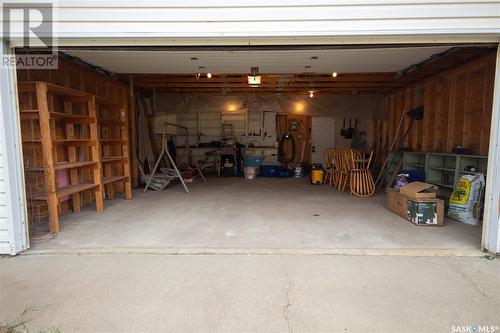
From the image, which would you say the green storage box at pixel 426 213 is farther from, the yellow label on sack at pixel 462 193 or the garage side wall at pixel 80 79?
the garage side wall at pixel 80 79

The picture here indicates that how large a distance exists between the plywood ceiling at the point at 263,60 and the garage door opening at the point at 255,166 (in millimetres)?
35

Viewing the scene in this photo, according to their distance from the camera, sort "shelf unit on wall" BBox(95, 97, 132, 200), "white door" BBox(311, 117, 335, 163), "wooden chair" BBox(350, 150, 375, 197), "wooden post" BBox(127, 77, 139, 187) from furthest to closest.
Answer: "white door" BBox(311, 117, 335, 163) < "wooden post" BBox(127, 77, 139, 187) < "wooden chair" BBox(350, 150, 375, 197) < "shelf unit on wall" BBox(95, 97, 132, 200)

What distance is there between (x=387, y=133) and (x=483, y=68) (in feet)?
10.8

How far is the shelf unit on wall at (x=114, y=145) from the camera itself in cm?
519

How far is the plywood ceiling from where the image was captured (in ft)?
12.6

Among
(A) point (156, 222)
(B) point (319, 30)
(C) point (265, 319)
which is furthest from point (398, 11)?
(A) point (156, 222)

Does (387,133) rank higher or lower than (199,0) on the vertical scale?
lower

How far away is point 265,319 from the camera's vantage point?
5.94ft

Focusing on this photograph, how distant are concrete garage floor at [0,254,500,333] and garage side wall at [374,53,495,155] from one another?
264 cm

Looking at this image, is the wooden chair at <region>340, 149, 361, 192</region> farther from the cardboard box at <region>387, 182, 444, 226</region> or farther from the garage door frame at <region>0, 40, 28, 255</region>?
the garage door frame at <region>0, 40, 28, 255</region>

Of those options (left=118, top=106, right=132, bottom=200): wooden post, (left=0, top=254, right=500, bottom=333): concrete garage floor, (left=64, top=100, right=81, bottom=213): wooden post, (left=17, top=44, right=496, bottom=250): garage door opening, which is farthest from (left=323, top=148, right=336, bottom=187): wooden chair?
(left=64, top=100, right=81, bottom=213): wooden post

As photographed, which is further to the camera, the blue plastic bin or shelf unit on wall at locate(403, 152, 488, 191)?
the blue plastic bin

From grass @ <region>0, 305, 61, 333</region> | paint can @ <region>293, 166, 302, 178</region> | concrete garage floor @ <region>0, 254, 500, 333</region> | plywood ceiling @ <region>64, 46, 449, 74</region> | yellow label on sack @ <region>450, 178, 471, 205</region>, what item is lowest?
grass @ <region>0, 305, 61, 333</region>

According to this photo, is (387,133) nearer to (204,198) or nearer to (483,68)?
(483,68)
